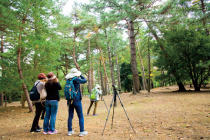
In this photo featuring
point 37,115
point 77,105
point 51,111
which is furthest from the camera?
point 37,115

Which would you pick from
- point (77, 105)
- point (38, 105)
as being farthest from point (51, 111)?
point (77, 105)

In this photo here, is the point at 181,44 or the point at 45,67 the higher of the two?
the point at 181,44

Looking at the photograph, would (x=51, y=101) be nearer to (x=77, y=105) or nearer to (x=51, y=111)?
(x=51, y=111)

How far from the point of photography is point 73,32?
20.2 metres

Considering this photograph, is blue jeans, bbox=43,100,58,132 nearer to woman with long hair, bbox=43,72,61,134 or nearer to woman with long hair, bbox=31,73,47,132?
woman with long hair, bbox=43,72,61,134

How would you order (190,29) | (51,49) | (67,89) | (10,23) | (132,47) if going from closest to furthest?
1. (67,89)
2. (10,23)
3. (51,49)
4. (190,29)
5. (132,47)

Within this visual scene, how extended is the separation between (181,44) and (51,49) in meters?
10.7

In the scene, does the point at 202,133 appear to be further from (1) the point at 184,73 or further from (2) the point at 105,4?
(2) the point at 105,4

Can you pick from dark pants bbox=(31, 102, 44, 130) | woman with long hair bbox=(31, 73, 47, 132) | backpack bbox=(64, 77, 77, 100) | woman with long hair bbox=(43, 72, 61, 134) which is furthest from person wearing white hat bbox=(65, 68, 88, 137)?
dark pants bbox=(31, 102, 44, 130)

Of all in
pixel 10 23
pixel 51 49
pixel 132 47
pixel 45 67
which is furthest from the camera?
pixel 132 47

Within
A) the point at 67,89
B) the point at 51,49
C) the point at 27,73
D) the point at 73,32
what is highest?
the point at 73,32

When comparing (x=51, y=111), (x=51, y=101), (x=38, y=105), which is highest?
(x=51, y=101)

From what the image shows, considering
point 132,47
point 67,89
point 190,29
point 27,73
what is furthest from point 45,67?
point 190,29

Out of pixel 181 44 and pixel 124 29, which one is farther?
pixel 124 29
